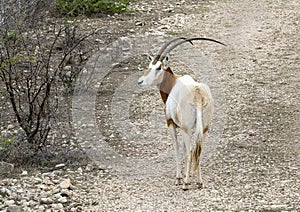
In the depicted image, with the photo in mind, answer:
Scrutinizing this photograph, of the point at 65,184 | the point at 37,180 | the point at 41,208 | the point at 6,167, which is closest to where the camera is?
the point at 41,208

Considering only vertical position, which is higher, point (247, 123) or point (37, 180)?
point (37, 180)

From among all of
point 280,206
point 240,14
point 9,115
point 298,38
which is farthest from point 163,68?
point 240,14

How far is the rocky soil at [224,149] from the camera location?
6.75 metres

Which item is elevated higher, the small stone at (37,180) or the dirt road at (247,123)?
the small stone at (37,180)

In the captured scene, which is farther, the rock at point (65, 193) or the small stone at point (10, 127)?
the small stone at point (10, 127)

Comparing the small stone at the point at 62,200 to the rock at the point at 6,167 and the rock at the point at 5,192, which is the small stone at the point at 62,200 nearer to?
the rock at the point at 5,192

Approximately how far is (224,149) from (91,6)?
23.8 ft

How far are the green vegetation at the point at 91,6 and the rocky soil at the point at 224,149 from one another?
0.48m

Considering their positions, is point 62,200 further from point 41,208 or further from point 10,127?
point 10,127

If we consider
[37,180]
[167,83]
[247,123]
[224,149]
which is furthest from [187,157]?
[247,123]

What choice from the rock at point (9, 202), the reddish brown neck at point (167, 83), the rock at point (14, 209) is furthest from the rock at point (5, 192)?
the reddish brown neck at point (167, 83)

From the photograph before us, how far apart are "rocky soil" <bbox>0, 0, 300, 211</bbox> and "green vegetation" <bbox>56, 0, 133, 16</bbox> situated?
0.48m

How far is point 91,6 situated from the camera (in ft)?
48.1

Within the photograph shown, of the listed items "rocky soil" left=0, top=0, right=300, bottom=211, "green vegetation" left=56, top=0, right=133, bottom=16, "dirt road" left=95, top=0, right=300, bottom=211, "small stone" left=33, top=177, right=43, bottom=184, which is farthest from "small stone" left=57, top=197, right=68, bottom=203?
"green vegetation" left=56, top=0, right=133, bottom=16
